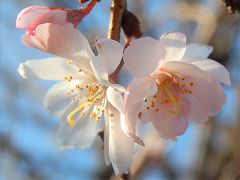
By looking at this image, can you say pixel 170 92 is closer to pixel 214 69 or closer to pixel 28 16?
pixel 214 69

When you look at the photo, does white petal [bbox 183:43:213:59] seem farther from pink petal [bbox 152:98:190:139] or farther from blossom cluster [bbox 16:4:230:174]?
pink petal [bbox 152:98:190:139]

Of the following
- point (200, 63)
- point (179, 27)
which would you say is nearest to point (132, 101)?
point (200, 63)

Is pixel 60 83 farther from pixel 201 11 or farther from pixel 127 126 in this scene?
pixel 201 11

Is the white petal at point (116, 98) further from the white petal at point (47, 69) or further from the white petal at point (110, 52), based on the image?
the white petal at point (47, 69)

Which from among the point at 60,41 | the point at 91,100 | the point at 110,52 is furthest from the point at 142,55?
the point at 91,100

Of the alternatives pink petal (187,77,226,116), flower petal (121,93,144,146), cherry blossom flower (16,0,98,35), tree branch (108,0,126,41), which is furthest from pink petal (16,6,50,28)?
pink petal (187,77,226,116)

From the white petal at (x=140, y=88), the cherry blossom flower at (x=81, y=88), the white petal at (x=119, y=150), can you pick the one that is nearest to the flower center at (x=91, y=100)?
the cherry blossom flower at (x=81, y=88)
